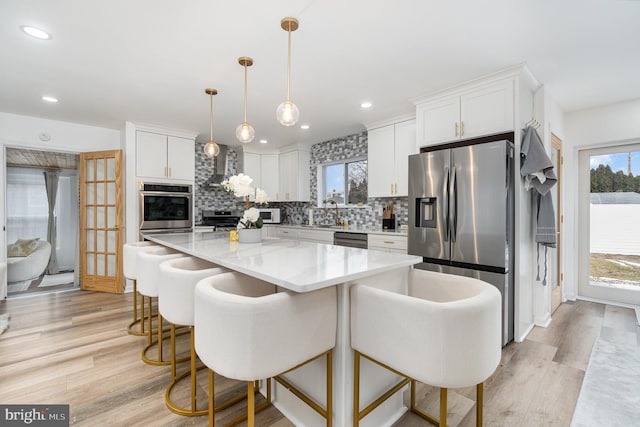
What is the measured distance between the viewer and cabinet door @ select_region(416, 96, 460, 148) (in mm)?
2945

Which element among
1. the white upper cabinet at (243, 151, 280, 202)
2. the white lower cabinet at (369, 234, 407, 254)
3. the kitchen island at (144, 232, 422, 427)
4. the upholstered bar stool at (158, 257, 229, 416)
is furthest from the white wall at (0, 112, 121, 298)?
the white lower cabinet at (369, 234, 407, 254)

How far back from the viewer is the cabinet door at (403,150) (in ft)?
12.3

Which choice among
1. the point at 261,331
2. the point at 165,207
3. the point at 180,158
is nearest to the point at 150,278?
the point at 261,331

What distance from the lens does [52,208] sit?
18.1 feet

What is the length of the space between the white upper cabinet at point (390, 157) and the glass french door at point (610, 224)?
7.28 feet

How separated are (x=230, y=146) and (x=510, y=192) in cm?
471

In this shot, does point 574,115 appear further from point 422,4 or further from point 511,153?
point 422,4

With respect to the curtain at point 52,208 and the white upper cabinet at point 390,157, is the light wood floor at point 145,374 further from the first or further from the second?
the curtain at point 52,208

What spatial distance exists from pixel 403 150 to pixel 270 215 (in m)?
2.90

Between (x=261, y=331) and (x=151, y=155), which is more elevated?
(x=151, y=155)

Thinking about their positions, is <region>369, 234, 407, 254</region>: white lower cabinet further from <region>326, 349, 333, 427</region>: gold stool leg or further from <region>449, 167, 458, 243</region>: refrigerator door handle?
<region>326, 349, 333, 427</region>: gold stool leg

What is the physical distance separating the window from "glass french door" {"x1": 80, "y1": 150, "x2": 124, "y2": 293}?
324cm

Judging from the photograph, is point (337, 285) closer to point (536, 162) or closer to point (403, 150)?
point (536, 162)

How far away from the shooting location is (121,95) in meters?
3.20
